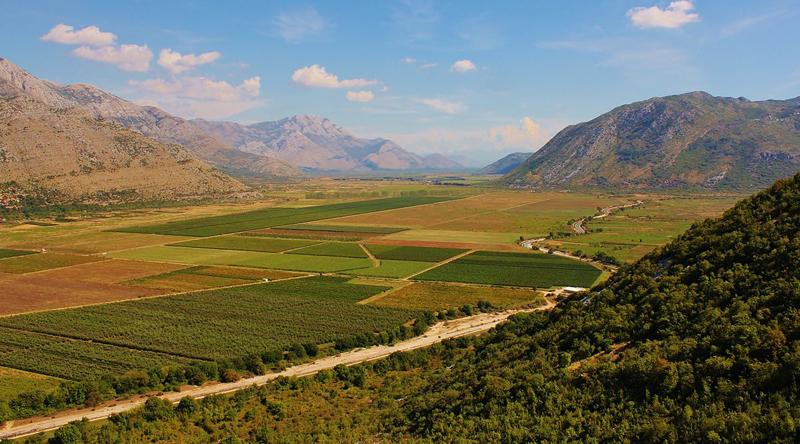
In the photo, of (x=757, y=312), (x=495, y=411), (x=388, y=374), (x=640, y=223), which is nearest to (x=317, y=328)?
(x=388, y=374)

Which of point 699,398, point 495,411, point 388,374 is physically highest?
point 699,398

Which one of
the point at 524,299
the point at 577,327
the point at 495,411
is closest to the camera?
the point at 495,411

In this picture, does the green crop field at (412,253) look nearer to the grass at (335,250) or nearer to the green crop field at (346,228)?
the grass at (335,250)

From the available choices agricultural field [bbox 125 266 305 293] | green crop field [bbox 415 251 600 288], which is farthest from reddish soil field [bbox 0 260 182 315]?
green crop field [bbox 415 251 600 288]

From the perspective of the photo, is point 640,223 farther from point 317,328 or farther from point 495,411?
point 495,411

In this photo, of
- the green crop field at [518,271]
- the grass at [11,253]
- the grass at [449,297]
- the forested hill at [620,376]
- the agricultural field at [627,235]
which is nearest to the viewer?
the forested hill at [620,376]

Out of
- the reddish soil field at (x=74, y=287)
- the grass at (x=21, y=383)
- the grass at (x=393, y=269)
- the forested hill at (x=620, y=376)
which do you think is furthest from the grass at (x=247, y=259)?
the forested hill at (x=620, y=376)

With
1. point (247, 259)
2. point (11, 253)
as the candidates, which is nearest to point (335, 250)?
point (247, 259)
